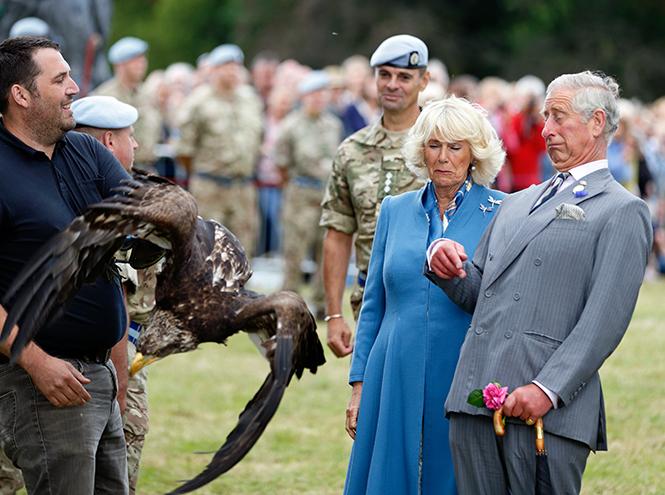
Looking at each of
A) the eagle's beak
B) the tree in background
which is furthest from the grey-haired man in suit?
the tree in background

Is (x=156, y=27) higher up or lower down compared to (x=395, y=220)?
higher up

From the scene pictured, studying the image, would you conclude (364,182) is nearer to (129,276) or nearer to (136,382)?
(129,276)

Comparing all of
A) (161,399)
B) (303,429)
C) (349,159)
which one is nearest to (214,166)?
(161,399)

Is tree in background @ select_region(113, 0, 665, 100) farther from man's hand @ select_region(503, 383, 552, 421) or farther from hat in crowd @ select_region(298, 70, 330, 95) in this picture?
Result: man's hand @ select_region(503, 383, 552, 421)

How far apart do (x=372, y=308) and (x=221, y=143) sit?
28.8 feet

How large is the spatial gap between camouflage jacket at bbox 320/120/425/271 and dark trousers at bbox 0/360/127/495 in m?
2.23

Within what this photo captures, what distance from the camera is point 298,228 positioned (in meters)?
14.7

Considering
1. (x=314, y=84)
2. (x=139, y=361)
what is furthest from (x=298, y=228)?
(x=139, y=361)

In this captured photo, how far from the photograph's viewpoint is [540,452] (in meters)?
4.75

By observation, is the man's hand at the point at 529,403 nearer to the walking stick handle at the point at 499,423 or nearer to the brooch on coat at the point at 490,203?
the walking stick handle at the point at 499,423

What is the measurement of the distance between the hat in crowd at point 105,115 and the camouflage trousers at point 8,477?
65.5 inches

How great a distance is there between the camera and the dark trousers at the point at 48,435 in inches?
196

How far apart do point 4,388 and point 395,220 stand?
1.76 m

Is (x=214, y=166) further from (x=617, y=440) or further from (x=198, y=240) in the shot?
(x=198, y=240)
